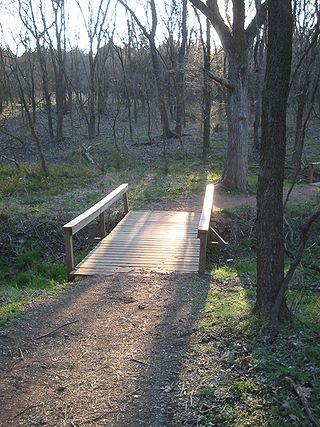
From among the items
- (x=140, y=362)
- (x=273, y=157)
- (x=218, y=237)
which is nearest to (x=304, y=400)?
(x=140, y=362)

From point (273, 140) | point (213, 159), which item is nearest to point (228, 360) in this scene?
point (273, 140)

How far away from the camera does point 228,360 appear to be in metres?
3.97

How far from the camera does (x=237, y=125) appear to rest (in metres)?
13.1

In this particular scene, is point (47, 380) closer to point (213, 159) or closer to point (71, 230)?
point (71, 230)

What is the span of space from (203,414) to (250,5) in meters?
15.5

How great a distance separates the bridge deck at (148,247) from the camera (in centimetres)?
759

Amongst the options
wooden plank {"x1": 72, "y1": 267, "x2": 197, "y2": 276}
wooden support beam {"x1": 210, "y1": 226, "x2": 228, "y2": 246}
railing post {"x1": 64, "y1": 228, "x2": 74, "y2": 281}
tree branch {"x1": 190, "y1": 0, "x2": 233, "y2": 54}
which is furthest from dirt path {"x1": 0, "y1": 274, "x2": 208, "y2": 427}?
tree branch {"x1": 190, "y1": 0, "x2": 233, "y2": 54}

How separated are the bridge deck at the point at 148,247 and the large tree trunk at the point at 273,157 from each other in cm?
309

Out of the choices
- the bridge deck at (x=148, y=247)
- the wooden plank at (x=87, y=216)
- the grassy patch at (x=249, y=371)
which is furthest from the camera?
the bridge deck at (x=148, y=247)

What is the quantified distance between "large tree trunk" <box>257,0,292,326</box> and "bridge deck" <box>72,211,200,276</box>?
10.1 ft

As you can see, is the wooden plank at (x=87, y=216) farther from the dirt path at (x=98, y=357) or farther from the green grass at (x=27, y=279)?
the dirt path at (x=98, y=357)

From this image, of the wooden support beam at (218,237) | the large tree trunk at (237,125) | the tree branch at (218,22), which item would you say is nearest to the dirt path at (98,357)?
the wooden support beam at (218,237)

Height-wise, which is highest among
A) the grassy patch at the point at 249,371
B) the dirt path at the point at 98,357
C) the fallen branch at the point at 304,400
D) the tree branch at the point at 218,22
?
the tree branch at the point at 218,22

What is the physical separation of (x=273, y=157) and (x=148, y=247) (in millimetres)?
4859
